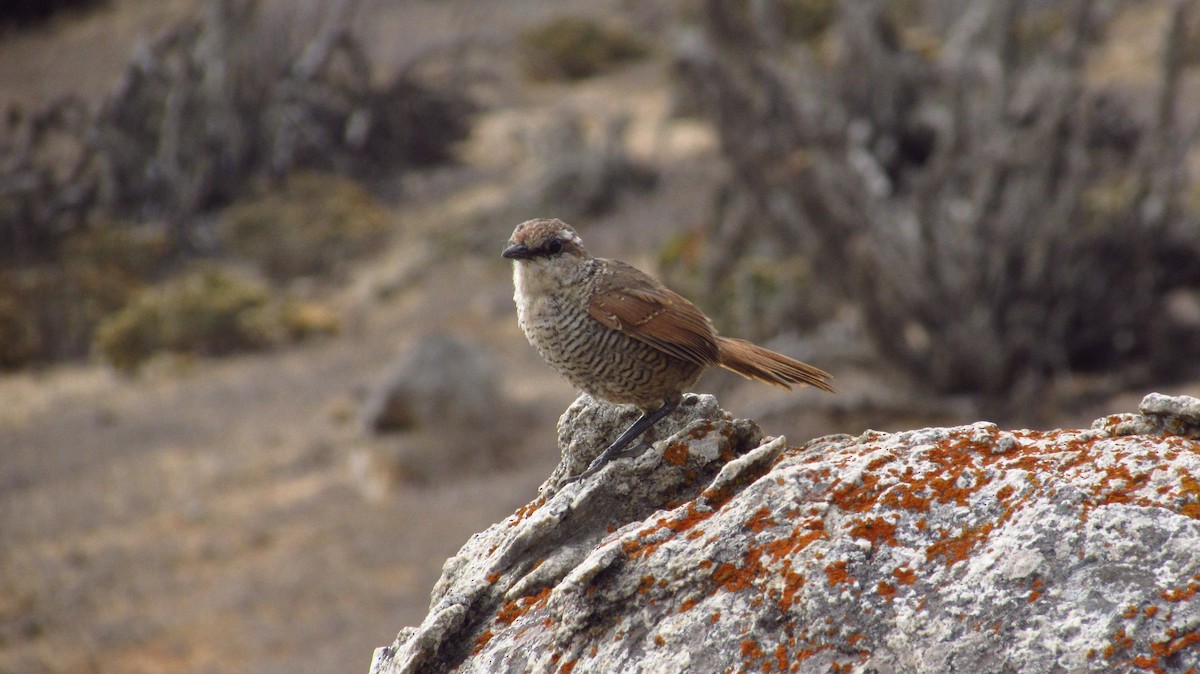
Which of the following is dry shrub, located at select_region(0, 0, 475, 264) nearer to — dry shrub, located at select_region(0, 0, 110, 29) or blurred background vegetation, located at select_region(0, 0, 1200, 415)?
blurred background vegetation, located at select_region(0, 0, 1200, 415)

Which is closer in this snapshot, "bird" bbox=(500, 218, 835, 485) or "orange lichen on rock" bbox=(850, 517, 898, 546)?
"orange lichen on rock" bbox=(850, 517, 898, 546)

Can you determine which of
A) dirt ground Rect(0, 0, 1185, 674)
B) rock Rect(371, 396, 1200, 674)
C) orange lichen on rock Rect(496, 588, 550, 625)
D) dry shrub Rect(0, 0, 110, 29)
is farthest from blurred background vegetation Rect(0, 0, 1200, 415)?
dry shrub Rect(0, 0, 110, 29)

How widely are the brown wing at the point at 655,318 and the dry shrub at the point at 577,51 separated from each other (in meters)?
24.7

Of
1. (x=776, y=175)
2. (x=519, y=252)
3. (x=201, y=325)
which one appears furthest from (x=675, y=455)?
(x=201, y=325)

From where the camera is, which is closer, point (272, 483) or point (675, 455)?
point (675, 455)

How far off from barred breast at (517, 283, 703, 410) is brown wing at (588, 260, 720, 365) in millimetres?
33

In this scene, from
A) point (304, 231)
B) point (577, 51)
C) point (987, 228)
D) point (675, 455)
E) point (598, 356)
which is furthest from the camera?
point (577, 51)

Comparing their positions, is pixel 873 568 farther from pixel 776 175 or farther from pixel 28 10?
pixel 28 10

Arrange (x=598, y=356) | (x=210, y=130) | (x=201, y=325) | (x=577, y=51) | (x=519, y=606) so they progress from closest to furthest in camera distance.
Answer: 1. (x=519, y=606)
2. (x=598, y=356)
3. (x=201, y=325)
4. (x=210, y=130)
5. (x=577, y=51)

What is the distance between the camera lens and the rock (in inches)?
82.1

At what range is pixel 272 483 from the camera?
38.0 ft

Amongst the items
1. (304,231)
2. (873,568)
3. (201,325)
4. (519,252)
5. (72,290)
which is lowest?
(873,568)

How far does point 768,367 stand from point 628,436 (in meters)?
0.56

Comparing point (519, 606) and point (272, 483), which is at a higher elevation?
point (272, 483)
